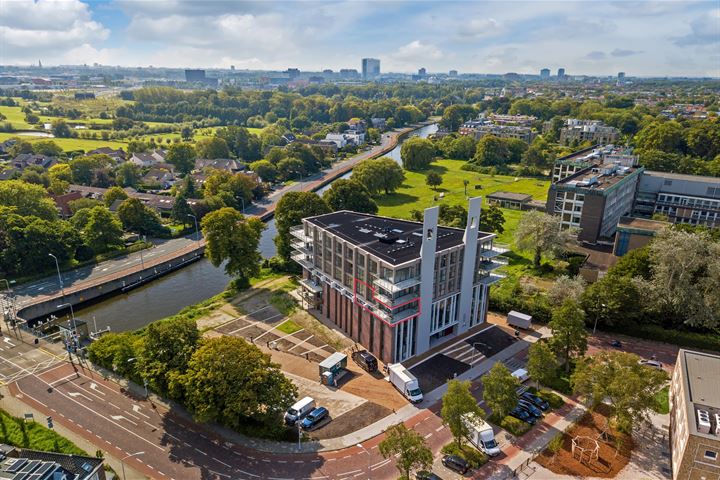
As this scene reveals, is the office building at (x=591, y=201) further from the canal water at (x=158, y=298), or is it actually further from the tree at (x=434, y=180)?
the canal water at (x=158, y=298)

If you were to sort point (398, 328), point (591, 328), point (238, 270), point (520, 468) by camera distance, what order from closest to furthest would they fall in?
point (520, 468) → point (398, 328) → point (591, 328) → point (238, 270)

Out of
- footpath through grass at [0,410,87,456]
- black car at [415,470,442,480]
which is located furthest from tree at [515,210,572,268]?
footpath through grass at [0,410,87,456]

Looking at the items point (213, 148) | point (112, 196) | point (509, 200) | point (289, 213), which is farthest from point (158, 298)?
point (213, 148)

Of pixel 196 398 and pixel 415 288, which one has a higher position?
pixel 415 288

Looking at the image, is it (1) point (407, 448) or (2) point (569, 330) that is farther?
(2) point (569, 330)

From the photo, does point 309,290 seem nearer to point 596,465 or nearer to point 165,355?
point 165,355

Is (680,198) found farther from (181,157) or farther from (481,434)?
(181,157)

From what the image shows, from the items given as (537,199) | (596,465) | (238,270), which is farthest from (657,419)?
(537,199)
